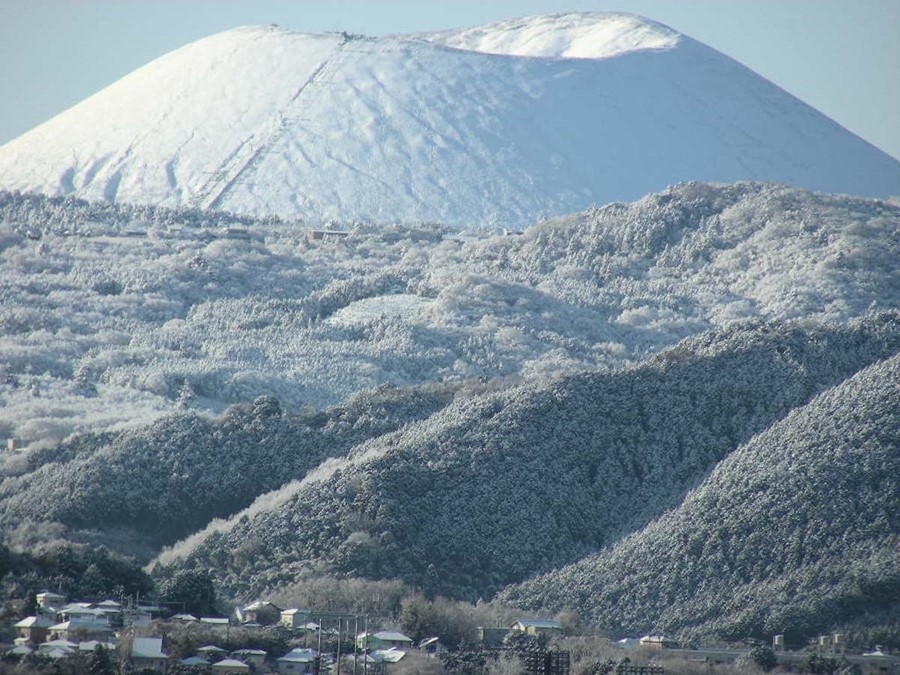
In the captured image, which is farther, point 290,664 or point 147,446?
point 147,446

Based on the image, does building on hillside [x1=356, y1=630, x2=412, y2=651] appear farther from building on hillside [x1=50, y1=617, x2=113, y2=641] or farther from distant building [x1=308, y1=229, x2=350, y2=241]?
distant building [x1=308, y1=229, x2=350, y2=241]

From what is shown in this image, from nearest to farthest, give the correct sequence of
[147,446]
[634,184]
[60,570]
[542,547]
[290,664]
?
[290,664] < [60,570] < [542,547] < [147,446] < [634,184]

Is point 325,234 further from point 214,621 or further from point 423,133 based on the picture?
point 214,621

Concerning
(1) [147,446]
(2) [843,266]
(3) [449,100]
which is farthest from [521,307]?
(3) [449,100]

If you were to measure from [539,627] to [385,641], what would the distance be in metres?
4.03

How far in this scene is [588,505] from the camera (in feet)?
217

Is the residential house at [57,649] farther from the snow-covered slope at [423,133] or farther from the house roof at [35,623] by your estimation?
the snow-covered slope at [423,133]

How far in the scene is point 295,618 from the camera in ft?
181

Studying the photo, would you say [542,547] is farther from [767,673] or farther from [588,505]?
[767,673]

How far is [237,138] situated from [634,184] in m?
24.2

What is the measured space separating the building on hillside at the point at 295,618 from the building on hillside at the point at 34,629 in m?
6.33

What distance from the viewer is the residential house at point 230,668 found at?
47719 mm

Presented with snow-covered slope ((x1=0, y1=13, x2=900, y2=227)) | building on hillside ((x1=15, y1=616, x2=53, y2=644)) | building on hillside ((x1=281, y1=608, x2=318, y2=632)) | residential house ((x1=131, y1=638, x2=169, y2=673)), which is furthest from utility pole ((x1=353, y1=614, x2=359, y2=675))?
snow-covered slope ((x1=0, y1=13, x2=900, y2=227))

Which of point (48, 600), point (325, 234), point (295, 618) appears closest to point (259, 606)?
point (295, 618)
